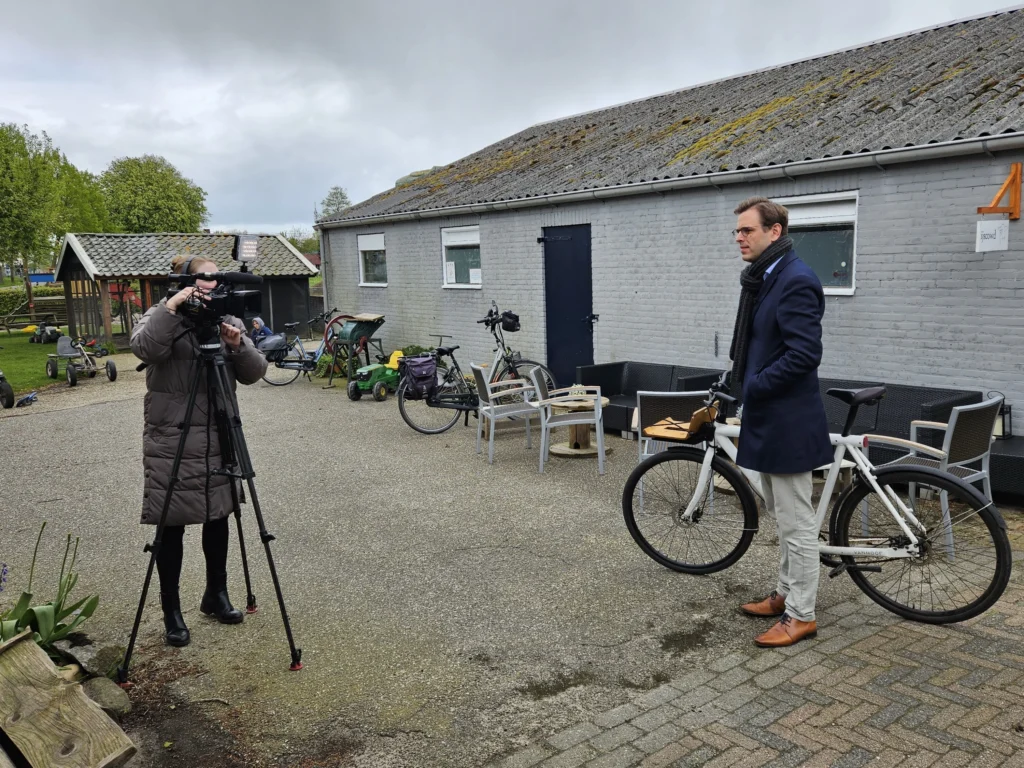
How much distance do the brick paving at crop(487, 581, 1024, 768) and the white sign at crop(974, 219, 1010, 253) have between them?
12.2 feet

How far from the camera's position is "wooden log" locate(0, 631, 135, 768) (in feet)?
9.31

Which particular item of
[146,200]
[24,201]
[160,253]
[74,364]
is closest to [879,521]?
[74,364]

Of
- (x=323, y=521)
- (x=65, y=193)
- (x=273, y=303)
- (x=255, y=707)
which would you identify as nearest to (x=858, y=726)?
(x=255, y=707)

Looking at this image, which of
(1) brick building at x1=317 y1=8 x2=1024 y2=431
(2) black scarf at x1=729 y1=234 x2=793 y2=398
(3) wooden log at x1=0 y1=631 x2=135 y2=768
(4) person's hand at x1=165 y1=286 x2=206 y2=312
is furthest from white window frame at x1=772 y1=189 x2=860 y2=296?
(3) wooden log at x1=0 y1=631 x2=135 y2=768

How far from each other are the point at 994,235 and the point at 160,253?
74.1ft

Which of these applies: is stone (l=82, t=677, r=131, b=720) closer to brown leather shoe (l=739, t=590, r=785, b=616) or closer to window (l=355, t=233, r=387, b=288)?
brown leather shoe (l=739, t=590, r=785, b=616)

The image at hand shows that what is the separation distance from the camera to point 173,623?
418 cm

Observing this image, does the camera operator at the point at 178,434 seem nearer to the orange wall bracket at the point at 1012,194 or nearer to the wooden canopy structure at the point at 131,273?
the orange wall bracket at the point at 1012,194

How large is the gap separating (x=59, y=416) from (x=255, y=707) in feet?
33.2

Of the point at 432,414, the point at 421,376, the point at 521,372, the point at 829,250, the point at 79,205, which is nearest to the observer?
the point at 829,250

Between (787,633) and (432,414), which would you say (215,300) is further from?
(432,414)

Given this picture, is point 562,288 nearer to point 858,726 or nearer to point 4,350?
point 858,726

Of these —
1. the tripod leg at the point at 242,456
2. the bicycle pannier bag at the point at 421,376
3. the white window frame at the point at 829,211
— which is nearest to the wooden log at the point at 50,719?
the tripod leg at the point at 242,456

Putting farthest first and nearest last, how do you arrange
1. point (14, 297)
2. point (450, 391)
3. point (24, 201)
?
point (14, 297) < point (24, 201) < point (450, 391)
